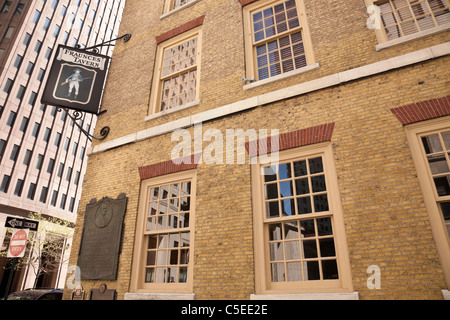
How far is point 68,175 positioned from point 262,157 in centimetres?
3545

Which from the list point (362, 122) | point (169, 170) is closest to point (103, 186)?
point (169, 170)

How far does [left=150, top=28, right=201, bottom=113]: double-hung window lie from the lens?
756 cm

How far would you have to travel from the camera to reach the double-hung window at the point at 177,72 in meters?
7.56

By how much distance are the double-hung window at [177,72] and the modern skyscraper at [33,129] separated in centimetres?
2017

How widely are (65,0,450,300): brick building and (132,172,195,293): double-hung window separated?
0.03 metres

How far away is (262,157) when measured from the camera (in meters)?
5.51

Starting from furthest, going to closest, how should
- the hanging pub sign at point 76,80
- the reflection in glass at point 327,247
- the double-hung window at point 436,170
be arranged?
the hanging pub sign at point 76,80 < the reflection in glass at point 327,247 < the double-hung window at point 436,170

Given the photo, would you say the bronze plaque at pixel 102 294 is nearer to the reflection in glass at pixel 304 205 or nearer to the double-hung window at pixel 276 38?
the reflection in glass at pixel 304 205

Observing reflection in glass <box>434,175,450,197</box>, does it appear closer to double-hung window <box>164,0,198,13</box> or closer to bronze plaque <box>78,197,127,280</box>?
bronze plaque <box>78,197,127,280</box>

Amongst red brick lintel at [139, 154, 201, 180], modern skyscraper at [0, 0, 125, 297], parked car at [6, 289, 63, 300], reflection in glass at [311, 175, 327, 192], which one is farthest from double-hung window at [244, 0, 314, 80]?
modern skyscraper at [0, 0, 125, 297]

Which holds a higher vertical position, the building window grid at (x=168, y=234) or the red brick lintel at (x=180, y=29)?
the red brick lintel at (x=180, y=29)

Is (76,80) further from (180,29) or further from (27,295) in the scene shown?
(27,295)

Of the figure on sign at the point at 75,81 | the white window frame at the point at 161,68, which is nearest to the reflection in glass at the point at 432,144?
the white window frame at the point at 161,68

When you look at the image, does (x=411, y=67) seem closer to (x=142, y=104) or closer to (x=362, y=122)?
(x=362, y=122)
